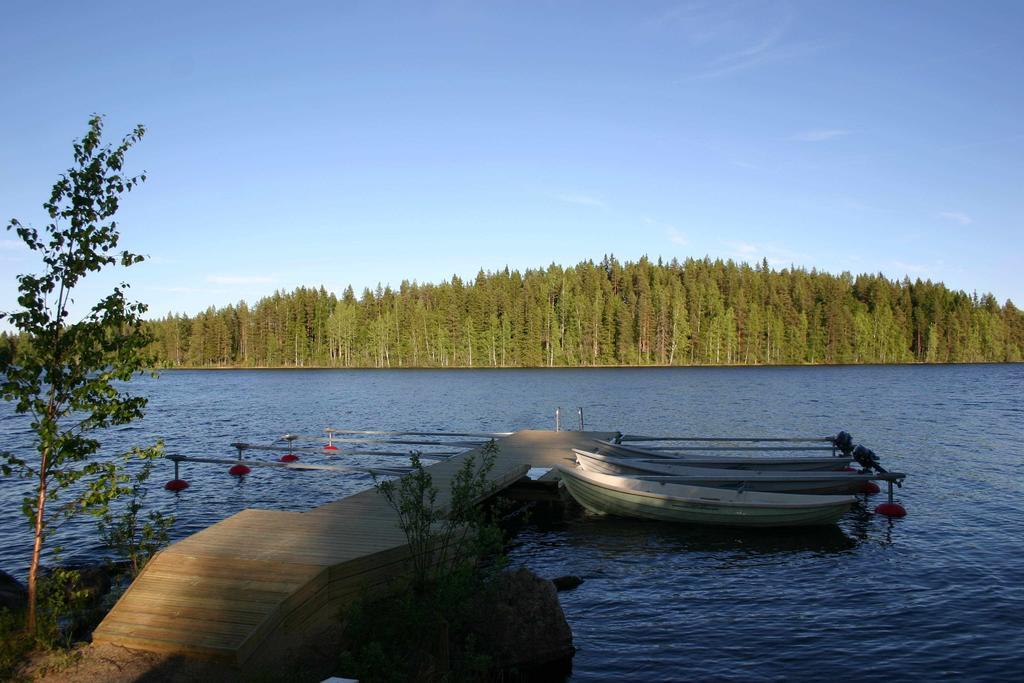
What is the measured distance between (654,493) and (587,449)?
5817 mm

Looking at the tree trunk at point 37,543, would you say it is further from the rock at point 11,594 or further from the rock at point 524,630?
the rock at point 524,630

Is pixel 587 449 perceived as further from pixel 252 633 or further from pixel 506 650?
pixel 252 633

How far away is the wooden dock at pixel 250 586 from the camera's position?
7.62 meters

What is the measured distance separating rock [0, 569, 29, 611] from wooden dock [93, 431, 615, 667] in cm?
288

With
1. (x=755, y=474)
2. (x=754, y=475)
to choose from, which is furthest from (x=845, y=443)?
(x=754, y=475)

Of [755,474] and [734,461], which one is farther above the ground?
[755,474]

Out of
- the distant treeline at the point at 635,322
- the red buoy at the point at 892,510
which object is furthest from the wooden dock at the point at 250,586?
the distant treeline at the point at 635,322

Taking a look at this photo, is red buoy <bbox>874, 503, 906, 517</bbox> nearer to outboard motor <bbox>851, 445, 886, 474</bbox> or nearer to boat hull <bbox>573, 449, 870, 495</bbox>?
boat hull <bbox>573, 449, 870, 495</bbox>

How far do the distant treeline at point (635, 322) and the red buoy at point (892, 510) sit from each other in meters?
102

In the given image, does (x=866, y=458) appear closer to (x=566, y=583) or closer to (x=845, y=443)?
(x=845, y=443)

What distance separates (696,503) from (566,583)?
542 centimetres

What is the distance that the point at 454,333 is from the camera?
130 m

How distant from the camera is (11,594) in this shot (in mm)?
10750

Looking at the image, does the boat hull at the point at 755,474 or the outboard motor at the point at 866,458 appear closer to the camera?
the boat hull at the point at 755,474
